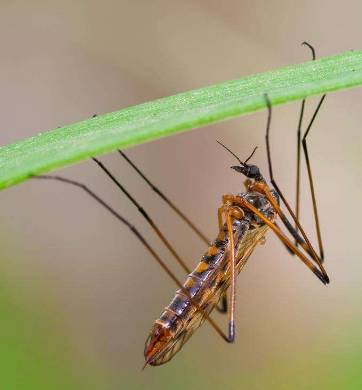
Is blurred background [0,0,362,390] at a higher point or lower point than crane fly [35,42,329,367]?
higher

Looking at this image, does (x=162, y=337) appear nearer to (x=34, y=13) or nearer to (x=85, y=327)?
(x=85, y=327)

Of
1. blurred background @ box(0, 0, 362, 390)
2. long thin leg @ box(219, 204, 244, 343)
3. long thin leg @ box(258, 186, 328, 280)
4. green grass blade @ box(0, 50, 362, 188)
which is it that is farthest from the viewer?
blurred background @ box(0, 0, 362, 390)

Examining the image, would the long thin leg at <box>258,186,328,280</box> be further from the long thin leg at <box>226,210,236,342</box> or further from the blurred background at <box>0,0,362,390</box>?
the blurred background at <box>0,0,362,390</box>

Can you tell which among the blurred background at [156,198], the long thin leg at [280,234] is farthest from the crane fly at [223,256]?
the blurred background at [156,198]

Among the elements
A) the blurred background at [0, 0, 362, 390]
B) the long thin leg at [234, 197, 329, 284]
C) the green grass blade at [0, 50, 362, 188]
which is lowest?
the green grass blade at [0, 50, 362, 188]

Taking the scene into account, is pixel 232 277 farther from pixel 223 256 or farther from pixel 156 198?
pixel 156 198

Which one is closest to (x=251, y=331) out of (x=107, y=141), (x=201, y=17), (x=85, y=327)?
(x=85, y=327)

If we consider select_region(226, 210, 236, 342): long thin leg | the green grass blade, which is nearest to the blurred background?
select_region(226, 210, 236, 342): long thin leg

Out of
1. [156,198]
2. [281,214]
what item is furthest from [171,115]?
[156,198]
